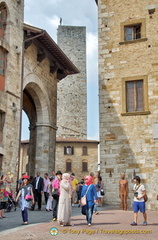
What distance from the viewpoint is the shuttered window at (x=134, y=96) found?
15.1 meters

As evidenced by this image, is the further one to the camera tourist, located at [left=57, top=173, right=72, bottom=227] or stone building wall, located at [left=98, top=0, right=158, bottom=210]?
stone building wall, located at [left=98, top=0, right=158, bottom=210]

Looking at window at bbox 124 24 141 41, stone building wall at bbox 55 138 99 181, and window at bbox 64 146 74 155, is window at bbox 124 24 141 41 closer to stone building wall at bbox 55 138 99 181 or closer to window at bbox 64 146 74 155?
stone building wall at bbox 55 138 99 181

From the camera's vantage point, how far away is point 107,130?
50.5 ft

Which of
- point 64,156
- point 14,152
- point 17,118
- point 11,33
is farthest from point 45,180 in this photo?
point 64,156

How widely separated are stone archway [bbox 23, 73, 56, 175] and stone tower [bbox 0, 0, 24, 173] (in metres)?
2.72

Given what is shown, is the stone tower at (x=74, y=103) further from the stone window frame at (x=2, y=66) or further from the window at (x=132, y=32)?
the stone window frame at (x=2, y=66)

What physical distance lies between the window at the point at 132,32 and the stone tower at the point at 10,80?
4.81m

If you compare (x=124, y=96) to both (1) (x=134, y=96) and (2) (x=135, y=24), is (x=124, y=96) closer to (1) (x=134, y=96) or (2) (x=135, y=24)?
(1) (x=134, y=96)

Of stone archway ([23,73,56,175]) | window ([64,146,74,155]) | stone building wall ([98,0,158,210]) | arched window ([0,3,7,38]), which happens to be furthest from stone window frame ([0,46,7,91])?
window ([64,146,74,155])

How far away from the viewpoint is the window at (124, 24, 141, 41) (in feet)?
52.1

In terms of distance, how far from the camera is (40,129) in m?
19.4

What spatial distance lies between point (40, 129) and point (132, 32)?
723 centimetres

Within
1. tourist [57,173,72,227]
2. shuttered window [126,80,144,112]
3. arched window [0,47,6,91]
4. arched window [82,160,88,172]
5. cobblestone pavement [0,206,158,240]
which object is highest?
arched window [0,47,6,91]

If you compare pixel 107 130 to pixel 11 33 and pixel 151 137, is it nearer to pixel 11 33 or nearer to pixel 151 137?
pixel 151 137
